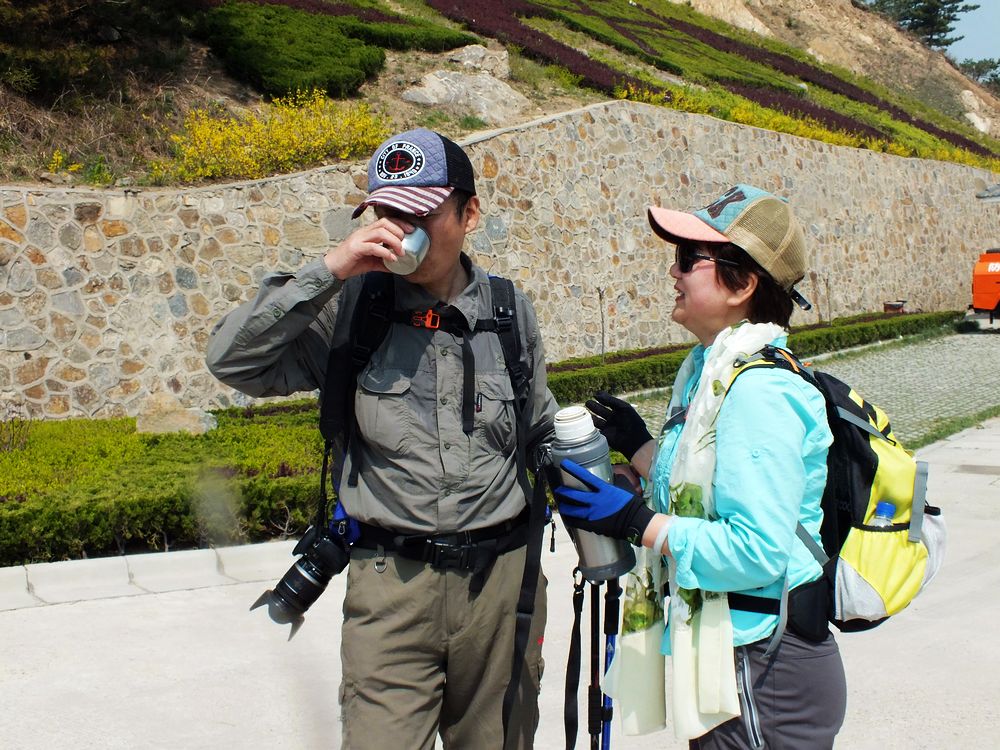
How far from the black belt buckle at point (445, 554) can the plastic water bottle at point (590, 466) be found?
305 millimetres

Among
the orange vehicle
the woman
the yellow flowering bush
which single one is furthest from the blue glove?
the orange vehicle

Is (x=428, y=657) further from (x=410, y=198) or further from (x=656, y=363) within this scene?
(x=656, y=363)

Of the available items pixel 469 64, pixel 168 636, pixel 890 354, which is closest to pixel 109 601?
pixel 168 636

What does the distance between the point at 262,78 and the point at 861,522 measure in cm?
1277

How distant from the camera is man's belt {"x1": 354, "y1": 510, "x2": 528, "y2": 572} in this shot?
2195 millimetres

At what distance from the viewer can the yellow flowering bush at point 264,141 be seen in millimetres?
10641

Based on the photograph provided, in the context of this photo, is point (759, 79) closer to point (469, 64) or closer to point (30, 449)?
point (469, 64)

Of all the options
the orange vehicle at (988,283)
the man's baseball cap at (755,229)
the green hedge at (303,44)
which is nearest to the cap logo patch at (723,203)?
the man's baseball cap at (755,229)

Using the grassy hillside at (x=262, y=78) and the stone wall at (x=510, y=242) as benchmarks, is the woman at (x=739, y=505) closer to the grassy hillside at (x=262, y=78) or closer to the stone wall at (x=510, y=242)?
the stone wall at (x=510, y=242)

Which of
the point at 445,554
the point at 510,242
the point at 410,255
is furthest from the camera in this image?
the point at 510,242

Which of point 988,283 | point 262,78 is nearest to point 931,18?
point 988,283

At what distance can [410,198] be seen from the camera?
214cm

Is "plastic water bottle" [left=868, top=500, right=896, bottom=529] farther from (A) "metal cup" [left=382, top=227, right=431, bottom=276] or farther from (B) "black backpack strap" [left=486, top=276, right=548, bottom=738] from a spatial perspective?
(A) "metal cup" [left=382, top=227, right=431, bottom=276]

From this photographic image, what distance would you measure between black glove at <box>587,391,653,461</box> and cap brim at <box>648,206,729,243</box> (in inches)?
20.2
